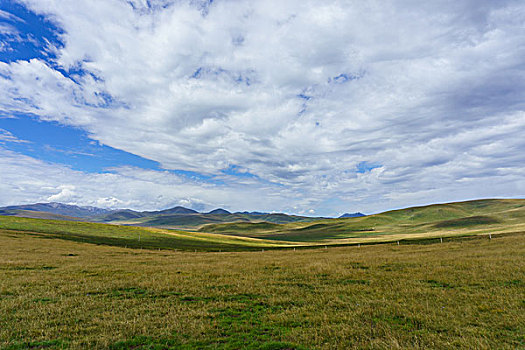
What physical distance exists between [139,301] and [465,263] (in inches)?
1076

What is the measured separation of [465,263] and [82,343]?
29017 millimetres

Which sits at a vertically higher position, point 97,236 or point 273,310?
point 273,310

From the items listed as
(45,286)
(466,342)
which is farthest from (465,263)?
(45,286)

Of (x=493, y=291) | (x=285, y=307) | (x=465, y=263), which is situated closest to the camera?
(x=285, y=307)

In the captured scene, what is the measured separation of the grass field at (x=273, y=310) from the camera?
962 cm

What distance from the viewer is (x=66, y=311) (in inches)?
511

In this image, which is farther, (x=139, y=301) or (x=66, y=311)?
(x=139, y=301)

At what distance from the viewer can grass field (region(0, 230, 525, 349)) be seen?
962 cm

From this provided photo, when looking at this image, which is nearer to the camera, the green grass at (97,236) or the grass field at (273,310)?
the grass field at (273,310)

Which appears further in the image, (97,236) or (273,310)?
(97,236)

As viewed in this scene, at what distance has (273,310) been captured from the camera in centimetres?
1345

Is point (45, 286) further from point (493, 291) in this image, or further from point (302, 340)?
point (493, 291)

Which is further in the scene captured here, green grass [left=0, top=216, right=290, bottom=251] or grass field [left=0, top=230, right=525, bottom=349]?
green grass [left=0, top=216, right=290, bottom=251]

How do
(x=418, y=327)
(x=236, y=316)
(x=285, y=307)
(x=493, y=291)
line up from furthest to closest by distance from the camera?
(x=493, y=291)
(x=285, y=307)
(x=236, y=316)
(x=418, y=327)
